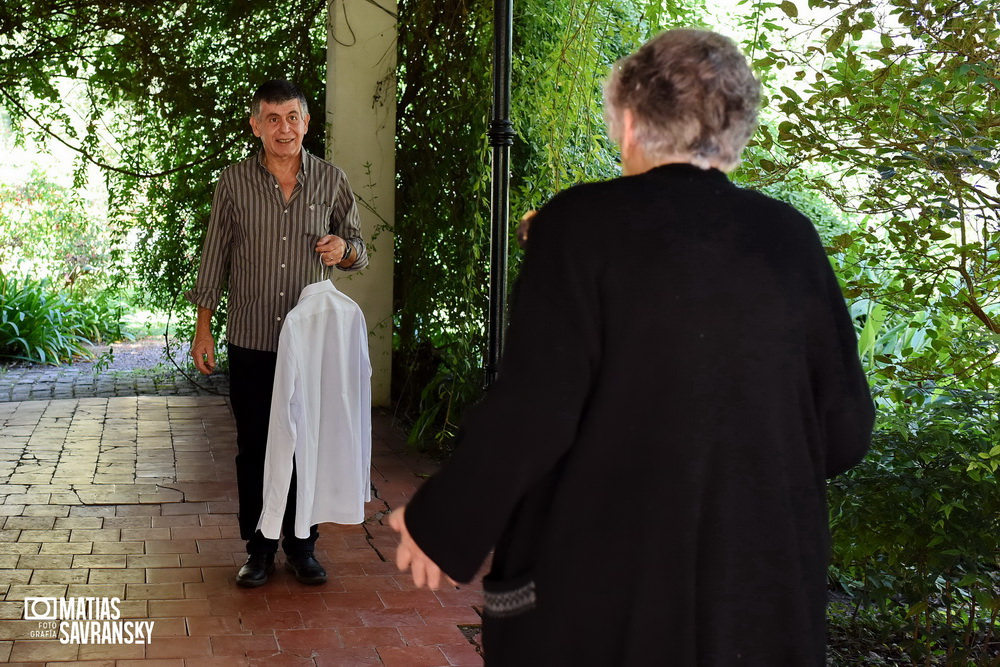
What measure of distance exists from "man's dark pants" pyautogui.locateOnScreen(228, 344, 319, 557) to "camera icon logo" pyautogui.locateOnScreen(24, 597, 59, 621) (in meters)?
0.64

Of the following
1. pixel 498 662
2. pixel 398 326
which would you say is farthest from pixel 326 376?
pixel 398 326

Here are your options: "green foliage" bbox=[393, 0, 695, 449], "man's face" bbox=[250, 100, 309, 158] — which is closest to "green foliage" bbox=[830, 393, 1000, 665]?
"man's face" bbox=[250, 100, 309, 158]

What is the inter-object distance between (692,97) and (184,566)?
2891 millimetres

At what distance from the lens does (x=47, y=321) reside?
30.5ft

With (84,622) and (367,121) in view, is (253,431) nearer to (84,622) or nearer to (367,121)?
(84,622)

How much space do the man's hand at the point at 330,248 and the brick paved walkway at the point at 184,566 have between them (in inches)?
45.0

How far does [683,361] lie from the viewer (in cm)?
145

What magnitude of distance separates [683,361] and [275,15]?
5.64 metres

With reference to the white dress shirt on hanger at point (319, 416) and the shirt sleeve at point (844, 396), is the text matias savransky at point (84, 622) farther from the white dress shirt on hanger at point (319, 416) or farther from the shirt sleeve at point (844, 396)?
the shirt sleeve at point (844, 396)

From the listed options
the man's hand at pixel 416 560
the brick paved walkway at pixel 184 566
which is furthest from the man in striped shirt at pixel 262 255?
the man's hand at pixel 416 560

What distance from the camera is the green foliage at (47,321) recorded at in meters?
9.00

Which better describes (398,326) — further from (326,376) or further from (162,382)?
(326,376)

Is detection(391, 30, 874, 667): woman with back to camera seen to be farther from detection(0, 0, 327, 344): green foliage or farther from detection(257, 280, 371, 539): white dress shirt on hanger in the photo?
detection(0, 0, 327, 344): green foliage

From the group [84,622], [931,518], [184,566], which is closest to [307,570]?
[184,566]
